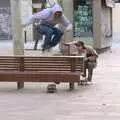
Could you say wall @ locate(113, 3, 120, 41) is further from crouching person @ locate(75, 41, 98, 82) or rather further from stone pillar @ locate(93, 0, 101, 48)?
crouching person @ locate(75, 41, 98, 82)

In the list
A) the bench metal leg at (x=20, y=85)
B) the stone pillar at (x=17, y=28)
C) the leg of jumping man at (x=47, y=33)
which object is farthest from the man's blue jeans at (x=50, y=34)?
the stone pillar at (x=17, y=28)

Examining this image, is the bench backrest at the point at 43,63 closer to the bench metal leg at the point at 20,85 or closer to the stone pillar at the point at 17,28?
the bench metal leg at the point at 20,85

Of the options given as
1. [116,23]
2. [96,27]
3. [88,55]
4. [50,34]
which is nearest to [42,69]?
[50,34]

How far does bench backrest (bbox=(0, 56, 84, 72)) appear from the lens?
10.2 meters

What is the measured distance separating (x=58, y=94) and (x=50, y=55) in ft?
3.42

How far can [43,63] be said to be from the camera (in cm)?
1028

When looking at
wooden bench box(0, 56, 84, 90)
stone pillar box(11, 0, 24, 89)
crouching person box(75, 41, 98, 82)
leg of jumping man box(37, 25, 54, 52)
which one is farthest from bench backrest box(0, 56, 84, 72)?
stone pillar box(11, 0, 24, 89)

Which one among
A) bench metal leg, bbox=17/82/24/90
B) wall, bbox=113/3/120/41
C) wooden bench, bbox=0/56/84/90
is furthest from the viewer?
wall, bbox=113/3/120/41

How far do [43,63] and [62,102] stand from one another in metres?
1.42

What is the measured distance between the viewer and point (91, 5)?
20641 mm

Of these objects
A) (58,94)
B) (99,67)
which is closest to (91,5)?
(99,67)

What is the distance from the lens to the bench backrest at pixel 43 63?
10172 mm

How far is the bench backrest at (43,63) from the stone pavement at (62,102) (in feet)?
1.51

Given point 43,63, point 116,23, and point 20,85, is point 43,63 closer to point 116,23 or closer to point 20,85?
point 20,85
